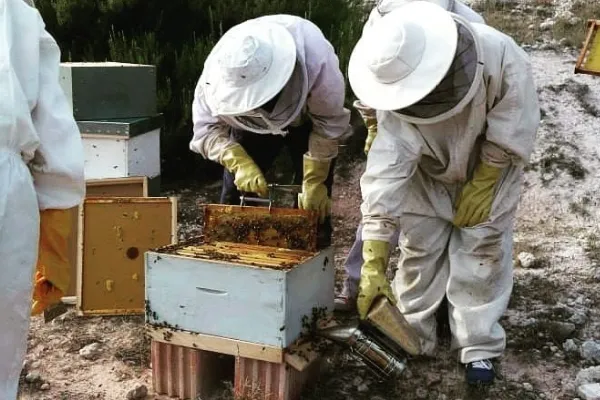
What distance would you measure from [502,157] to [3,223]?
5.55 feet

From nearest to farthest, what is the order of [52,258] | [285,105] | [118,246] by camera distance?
[52,258]
[285,105]
[118,246]

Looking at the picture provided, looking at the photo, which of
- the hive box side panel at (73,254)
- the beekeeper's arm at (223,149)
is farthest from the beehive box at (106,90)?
the beekeeper's arm at (223,149)

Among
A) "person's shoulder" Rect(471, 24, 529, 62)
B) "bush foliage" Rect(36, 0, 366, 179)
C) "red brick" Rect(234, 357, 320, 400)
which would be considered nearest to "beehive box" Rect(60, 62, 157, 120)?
"bush foliage" Rect(36, 0, 366, 179)

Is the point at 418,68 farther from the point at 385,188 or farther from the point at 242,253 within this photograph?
Answer: the point at 242,253

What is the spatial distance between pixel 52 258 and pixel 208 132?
3.87 ft

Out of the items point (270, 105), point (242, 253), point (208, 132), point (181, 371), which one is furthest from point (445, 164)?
point (181, 371)

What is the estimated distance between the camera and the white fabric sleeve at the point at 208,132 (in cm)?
323

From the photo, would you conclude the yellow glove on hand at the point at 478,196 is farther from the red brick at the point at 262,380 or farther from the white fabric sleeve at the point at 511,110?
the red brick at the point at 262,380

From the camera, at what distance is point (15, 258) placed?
1898 millimetres

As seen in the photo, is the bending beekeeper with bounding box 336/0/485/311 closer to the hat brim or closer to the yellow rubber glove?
the yellow rubber glove

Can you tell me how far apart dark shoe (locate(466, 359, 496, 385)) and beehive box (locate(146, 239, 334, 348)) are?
0.67 metres

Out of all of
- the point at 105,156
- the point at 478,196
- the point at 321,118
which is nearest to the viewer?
the point at 478,196

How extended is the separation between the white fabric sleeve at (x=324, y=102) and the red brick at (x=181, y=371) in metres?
1.03

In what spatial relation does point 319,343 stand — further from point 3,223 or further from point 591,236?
point 591,236
